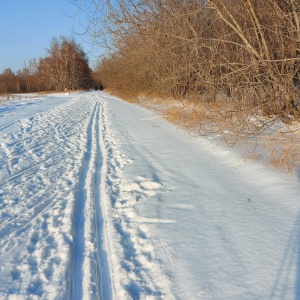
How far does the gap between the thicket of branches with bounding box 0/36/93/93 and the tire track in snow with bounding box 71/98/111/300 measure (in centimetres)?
7038

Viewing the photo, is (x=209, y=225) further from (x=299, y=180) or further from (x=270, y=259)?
(x=299, y=180)

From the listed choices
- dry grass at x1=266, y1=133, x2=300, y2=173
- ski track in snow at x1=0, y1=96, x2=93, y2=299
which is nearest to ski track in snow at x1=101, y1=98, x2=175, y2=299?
ski track in snow at x1=0, y1=96, x2=93, y2=299

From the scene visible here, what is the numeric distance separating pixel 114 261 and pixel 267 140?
197 inches

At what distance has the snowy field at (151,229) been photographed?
2.62 metres

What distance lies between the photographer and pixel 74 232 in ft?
11.8

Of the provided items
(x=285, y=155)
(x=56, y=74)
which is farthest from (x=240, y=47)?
(x=56, y=74)

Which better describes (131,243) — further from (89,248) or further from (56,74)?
(56,74)

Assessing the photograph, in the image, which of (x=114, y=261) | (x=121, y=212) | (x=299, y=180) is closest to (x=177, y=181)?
(x=121, y=212)

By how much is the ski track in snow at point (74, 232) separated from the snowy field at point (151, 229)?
0.04 ft

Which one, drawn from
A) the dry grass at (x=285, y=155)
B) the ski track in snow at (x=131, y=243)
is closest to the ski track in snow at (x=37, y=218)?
the ski track in snow at (x=131, y=243)

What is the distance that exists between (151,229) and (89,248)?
2.54 ft

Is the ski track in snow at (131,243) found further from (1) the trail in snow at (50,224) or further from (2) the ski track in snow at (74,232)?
(1) the trail in snow at (50,224)

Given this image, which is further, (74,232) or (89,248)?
(74,232)

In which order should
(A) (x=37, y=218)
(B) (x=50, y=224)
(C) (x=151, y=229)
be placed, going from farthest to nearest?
(A) (x=37, y=218)
(B) (x=50, y=224)
(C) (x=151, y=229)
